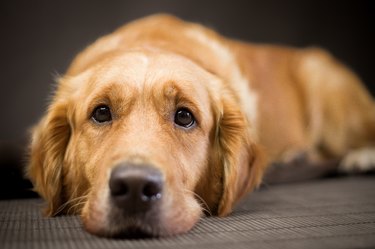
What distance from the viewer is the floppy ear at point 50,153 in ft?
8.02

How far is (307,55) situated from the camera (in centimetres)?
452

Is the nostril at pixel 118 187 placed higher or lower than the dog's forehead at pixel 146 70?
lower

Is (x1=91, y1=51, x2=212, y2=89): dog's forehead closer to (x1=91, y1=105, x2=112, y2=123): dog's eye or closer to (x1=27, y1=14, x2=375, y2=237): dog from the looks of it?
(x1=27, y1=14, x2=375, y2=237): dog

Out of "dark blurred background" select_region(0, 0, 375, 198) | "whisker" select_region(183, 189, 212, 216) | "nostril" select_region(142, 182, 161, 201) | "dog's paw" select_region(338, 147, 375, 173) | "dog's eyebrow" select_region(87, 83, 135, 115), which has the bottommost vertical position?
"whisker" select_region(183, 189, 212, 216)

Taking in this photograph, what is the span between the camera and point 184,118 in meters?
2.34

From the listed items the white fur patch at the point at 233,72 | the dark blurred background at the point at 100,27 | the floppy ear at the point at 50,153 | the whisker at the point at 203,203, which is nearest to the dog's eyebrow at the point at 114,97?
the floppy ear at the point at 50,153

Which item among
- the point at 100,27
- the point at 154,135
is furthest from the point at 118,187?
the point at 100,27

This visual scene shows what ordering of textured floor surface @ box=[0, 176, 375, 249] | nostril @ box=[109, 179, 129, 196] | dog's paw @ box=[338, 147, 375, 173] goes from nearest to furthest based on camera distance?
textured floor surface @ box=[0, 176, 375, 249] < nostril @ box=[109, 179, 129, 196] < dog's paw @ box=[338, 147, 375, 173]

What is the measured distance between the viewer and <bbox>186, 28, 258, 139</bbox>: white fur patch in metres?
3.27

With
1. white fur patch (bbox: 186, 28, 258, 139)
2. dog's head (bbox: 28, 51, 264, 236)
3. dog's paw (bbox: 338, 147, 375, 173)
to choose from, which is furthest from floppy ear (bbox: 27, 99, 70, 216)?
dog's paw (bbox: 338, 147, 375, 173)

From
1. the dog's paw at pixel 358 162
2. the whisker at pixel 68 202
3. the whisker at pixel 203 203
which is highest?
the dog's paw at pixel 358 162

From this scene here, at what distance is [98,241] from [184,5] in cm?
326

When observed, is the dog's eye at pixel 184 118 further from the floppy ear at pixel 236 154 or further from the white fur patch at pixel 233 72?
the white fur patch at pixel 233 72

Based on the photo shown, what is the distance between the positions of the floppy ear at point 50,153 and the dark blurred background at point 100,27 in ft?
4.55
